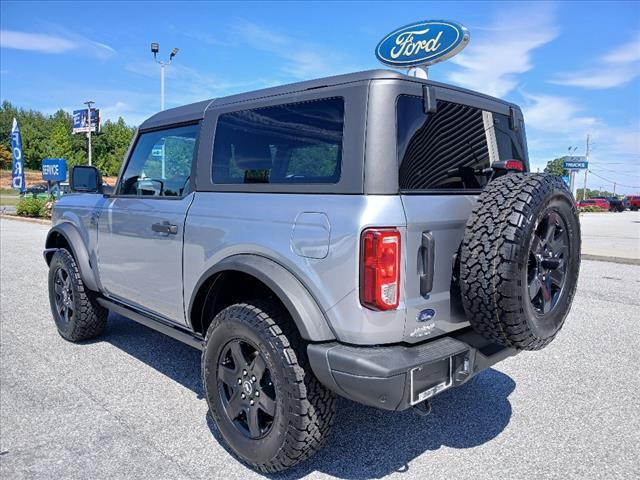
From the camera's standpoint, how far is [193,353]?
4426 mm

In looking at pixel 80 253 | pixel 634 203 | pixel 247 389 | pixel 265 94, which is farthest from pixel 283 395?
pixel 634 203

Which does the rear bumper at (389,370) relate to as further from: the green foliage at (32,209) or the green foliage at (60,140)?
the green foliage at (60,140)

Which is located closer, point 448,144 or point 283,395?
point 283,395

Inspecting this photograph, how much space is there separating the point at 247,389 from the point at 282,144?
53.2 inches

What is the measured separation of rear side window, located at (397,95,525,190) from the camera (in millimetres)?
2407

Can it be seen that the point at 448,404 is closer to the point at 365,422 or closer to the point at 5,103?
the point at 365,422

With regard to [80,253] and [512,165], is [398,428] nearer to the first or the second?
[512,165]

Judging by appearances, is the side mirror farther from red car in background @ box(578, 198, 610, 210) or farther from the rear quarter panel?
red car in background @ box(578, 198, 610, 210)

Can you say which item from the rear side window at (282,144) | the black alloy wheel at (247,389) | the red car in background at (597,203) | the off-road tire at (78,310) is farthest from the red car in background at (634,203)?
the black alloy wheel at (247,389)

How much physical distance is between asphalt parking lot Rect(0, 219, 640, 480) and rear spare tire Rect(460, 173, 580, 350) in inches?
31.4

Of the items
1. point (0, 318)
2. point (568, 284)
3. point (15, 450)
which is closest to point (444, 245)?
point (568, 284)

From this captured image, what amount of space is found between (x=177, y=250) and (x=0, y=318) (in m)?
3.67

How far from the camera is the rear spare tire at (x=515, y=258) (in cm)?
225

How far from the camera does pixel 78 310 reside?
14.4 ft
